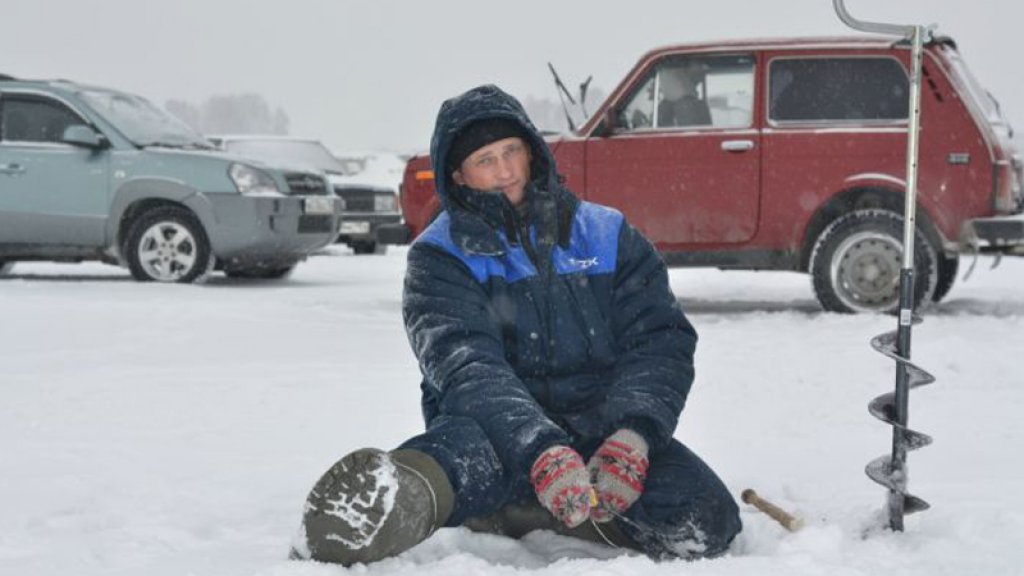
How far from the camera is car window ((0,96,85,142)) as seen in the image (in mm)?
10922

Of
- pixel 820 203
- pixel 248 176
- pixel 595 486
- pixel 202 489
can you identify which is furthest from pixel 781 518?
pixel 248 176

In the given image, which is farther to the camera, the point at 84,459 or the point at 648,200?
the point at 648,200

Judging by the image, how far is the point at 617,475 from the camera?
9.53 ft

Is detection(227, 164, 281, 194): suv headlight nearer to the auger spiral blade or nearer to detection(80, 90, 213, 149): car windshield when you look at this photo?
detection(80, 90, 213, 149): car windshield

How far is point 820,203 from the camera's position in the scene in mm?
8219

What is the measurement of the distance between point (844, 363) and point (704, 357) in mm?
706

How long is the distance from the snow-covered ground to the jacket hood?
929 millimetres

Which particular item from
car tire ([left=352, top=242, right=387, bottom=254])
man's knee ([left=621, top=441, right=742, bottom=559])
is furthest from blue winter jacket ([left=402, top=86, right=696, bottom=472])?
car tire ([left=352, top=242, right=387, bottom=254])

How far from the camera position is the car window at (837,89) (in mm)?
8203

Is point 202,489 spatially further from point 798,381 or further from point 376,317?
point 376,317

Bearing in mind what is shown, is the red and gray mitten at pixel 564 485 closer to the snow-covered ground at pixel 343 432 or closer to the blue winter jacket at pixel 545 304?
the snow-covered ground at pixel 343 432

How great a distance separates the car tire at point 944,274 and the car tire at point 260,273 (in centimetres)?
577

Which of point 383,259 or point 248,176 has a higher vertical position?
point 248,176

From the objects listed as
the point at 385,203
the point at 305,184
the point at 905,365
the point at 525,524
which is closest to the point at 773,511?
the point at 905,365
